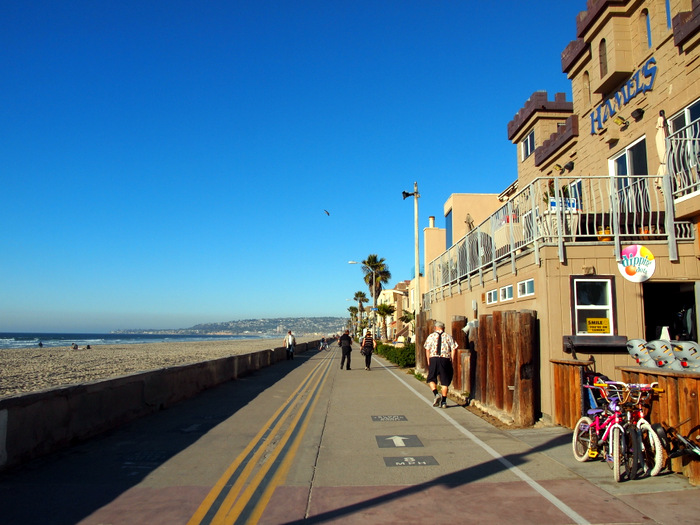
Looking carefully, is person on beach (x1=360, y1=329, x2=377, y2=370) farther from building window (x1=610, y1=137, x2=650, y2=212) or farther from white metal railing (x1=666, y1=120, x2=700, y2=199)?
white metal railing (x1=666, y1=120, x2=700, y2=199)

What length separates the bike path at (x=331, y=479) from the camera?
5.30 metres

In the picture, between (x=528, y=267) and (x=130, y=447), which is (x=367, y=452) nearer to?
(x=130, y=447)

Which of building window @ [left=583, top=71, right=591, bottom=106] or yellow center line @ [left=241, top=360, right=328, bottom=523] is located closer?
yellow center line @ [left=241, top=360, right=328, bottom=523]

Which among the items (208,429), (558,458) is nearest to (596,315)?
(558,458)

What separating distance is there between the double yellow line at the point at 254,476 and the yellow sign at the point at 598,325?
5.05 metres

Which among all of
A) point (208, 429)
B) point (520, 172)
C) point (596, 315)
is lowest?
point (208, 429)

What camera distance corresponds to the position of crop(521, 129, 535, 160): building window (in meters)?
20.8

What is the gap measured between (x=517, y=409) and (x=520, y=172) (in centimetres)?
1446

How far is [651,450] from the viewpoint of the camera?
6.32 m

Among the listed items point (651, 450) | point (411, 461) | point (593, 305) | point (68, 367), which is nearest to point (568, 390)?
point (593, 305)

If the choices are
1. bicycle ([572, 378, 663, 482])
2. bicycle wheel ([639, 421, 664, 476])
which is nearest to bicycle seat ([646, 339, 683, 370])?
bicycle ([572, 378, 663, 482])

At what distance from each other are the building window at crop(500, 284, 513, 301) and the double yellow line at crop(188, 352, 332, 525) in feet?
15.9

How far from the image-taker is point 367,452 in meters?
8.01

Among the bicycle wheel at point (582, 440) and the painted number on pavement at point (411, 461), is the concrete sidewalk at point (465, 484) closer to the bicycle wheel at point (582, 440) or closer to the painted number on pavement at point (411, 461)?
the painted number on pavement at point (411, 461)
